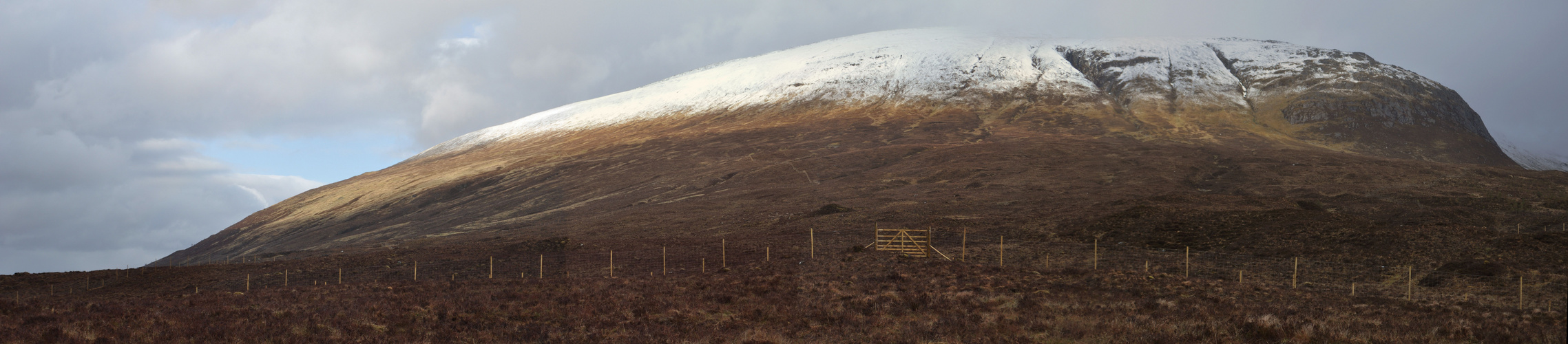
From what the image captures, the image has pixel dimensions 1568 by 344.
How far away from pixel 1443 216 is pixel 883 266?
33193 millimetres

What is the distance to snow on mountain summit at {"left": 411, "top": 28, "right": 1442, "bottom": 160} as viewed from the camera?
118188 millimetres

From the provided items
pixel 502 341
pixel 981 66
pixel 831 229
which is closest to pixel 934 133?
pixel 981 66

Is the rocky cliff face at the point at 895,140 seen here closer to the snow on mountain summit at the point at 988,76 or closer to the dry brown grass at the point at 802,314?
the snow on mountain summit at the point at 988,76

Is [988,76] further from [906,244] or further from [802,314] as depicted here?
[802,314]

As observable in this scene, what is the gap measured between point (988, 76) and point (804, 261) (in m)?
104

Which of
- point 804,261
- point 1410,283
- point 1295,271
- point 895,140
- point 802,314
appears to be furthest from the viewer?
point 895,140

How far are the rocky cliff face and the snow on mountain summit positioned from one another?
0.58m

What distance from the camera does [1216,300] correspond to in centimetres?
2211

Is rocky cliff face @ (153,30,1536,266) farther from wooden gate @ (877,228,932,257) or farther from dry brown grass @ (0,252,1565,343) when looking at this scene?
dry brown grass @ (0,252,1565,343)

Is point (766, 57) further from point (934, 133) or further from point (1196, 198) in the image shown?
point (1196, 198)

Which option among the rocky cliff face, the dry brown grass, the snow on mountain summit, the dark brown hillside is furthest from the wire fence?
the snow on mountain summit

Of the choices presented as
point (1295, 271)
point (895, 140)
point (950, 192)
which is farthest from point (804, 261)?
point (895, 140)

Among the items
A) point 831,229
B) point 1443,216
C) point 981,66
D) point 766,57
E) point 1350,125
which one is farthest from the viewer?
point 766,57

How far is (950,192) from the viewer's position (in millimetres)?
63781
